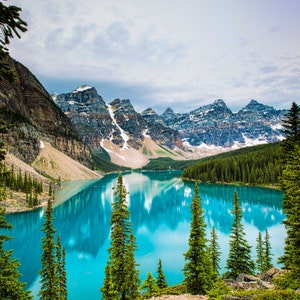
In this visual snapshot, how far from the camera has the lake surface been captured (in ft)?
129

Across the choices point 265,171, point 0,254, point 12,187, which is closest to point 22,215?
point 12,187

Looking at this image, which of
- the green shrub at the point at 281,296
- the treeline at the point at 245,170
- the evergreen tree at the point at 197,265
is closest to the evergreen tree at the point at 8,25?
the green shrub at the point at 281,296

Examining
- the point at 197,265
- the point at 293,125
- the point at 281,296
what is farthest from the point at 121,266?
the point at 293,125

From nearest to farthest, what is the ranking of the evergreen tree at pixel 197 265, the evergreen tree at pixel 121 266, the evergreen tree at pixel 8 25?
the evergreen tree at pixel 8 25 → the evergreen tree at pixel 121 266 → the evergreen tree at pixel 197 265

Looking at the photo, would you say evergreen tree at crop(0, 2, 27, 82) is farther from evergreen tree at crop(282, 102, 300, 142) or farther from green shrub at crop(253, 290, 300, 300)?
evergreen tree at crop(282, 102, 300, 142)

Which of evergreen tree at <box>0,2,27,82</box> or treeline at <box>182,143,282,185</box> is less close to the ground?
evergreen tree at <box>0,2,27,82</box>

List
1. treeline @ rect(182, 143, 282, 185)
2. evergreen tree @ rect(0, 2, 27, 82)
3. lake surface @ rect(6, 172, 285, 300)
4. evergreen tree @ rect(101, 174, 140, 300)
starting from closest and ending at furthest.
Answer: evergreen tree @ rect(0, 2, 27, 82) < evergreen tree @ rect(101, 174, 140, 300) < lake surface @ rect(6, 172, 285, 300) < treeline @ rect(182, 143, 282, 185)

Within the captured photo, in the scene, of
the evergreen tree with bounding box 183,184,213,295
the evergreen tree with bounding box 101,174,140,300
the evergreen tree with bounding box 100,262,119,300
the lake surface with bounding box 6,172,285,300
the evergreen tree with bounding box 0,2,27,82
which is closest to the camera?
the evergreen tree with bounding box 0,2,27,82

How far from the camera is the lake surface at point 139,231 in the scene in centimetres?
3934

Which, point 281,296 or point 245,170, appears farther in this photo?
point 245,170

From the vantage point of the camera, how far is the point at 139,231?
63031 millimetres

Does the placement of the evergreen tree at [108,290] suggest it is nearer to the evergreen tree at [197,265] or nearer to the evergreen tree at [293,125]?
the evergreen tree at [197,265]

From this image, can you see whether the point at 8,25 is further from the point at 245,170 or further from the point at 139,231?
the point at 245,170

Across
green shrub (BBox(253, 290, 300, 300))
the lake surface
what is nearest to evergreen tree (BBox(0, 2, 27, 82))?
green shrub (BBox(253, 290, 300, 300))
